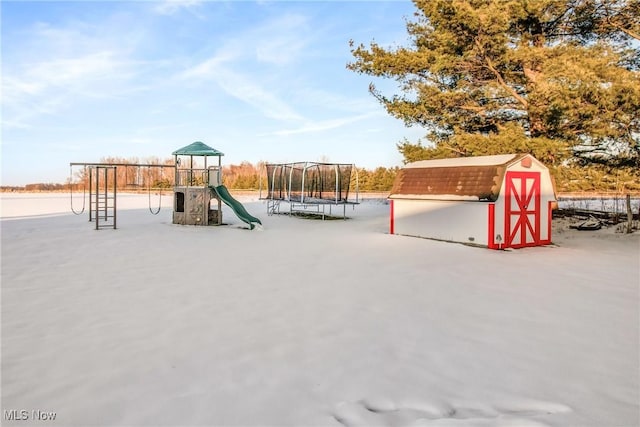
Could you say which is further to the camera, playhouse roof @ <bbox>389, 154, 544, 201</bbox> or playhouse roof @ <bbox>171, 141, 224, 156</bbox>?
playhouse roof @ <bbox>171, 141, 224, 156</bbox>

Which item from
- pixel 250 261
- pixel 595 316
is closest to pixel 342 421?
pixel 595 316

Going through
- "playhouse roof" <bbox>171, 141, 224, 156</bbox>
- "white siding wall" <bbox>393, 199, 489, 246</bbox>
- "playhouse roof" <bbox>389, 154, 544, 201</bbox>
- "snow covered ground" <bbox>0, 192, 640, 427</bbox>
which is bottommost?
"snow covered ground" <bbox>0, 192, 640, 427</bbox>

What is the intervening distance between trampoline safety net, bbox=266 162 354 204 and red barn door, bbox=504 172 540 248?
9.93 metres

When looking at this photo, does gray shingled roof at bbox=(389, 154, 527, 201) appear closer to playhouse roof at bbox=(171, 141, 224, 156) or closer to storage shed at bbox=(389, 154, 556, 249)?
storage shed at bbox=(389, 154, 556, 249)

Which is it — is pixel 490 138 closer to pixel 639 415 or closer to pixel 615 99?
pixel 615 99

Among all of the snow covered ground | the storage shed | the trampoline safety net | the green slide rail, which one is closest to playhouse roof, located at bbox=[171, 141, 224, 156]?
the green slide rail

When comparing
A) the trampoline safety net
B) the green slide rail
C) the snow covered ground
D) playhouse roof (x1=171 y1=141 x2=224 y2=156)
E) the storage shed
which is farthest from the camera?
the trampoline safety net

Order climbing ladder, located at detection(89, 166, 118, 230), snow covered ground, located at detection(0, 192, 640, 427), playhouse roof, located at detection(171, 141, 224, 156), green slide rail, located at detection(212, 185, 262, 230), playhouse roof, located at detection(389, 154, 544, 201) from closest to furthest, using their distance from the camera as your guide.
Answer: snow covered ground, located at detection(0, 192, 640, 427)
playhouse roof, located at detection(389, 154, 544, 201)
climbing ladder, located at detection(89, 166, 118, 230)
green slide rail, located at detection(212, 185, 262, 230)
playhouse roof, located at detection(171, 141, 224, 156)

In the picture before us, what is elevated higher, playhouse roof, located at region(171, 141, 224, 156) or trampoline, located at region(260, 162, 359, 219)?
playhouse roof, located at region(171, 141, 224, 156)

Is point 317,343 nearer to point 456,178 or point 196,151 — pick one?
point 456,178

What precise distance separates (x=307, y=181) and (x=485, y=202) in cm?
1292

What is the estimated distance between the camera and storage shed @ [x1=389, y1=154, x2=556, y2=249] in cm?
1102

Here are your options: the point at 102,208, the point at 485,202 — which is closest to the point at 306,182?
the point at 102,208

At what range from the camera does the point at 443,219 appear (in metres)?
12.2
